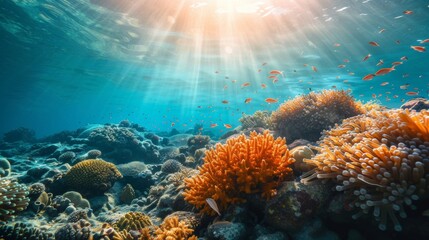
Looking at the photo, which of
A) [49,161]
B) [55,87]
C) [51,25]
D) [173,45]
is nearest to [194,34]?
[173,45]

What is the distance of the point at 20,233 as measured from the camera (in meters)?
4.55

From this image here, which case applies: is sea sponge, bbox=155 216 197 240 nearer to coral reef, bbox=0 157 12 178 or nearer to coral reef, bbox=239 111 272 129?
coral reef, bbox=0 157 12 178

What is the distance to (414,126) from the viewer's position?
10.7ft

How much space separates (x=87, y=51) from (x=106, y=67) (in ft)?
19.7

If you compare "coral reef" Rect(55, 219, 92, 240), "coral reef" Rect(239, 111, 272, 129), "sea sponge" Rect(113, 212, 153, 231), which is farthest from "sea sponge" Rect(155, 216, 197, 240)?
"coral reef" Rect(239, 111, 272, 129)

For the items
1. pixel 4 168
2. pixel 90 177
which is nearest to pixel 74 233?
pixel 90 177

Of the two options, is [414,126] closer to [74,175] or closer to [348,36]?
[74,175]

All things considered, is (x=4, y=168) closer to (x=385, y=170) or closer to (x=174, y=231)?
(x=174, y=231)

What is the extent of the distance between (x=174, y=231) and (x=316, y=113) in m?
5.62

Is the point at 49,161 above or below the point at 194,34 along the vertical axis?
below

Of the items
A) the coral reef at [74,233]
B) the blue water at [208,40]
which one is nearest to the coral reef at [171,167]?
the coral reef at [74,233]

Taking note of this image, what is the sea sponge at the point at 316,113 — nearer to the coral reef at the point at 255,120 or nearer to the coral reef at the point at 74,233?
the coral reef at the point at 255,120

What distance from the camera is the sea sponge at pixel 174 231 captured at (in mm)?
3699

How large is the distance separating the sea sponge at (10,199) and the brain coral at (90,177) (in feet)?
8.37
